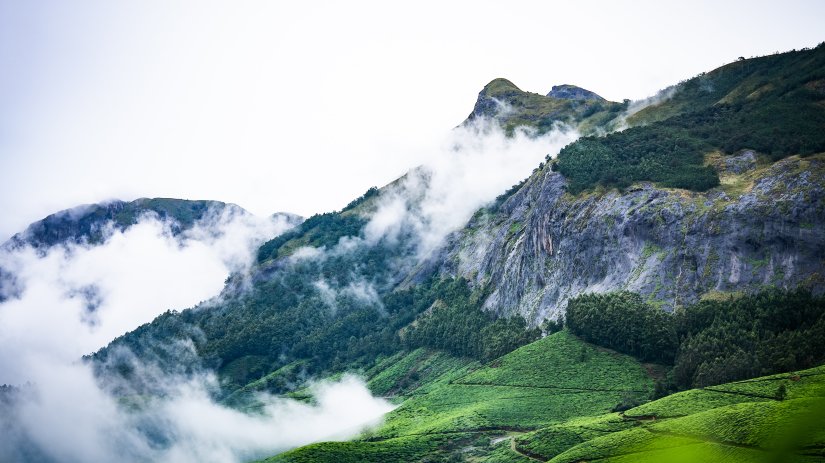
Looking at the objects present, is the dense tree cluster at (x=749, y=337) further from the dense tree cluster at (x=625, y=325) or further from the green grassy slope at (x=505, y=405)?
the green grassy slope at (x=505, y=405)

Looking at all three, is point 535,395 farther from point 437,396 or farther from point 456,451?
point 437,396

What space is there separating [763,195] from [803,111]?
160ft

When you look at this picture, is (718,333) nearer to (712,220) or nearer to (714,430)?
(712,220)

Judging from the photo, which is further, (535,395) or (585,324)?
(585,324)

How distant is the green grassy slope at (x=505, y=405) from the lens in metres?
123

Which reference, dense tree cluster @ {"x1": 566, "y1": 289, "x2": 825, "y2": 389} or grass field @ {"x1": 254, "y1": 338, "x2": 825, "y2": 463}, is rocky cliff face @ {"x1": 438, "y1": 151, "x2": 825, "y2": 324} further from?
grass field @ {"x1": 254, "y1": 338, "x2": 825, "y2": 463}

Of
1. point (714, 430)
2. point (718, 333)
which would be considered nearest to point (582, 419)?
point (718, 333)

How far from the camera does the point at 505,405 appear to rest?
461 feet

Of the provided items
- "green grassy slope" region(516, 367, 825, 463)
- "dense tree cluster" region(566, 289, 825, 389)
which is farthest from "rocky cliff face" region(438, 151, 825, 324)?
"green grassy slope" region(516, 367, 825, 463)

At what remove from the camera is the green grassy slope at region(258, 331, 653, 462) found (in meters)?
123

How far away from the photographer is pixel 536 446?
360 feet

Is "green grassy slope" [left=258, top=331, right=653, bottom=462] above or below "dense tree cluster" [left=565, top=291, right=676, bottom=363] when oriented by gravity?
below

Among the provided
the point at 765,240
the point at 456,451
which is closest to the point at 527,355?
the point at 456,451

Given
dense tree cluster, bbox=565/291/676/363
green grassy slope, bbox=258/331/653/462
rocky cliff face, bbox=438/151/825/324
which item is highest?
rocky cliff face, bbox=438/151/825/324
